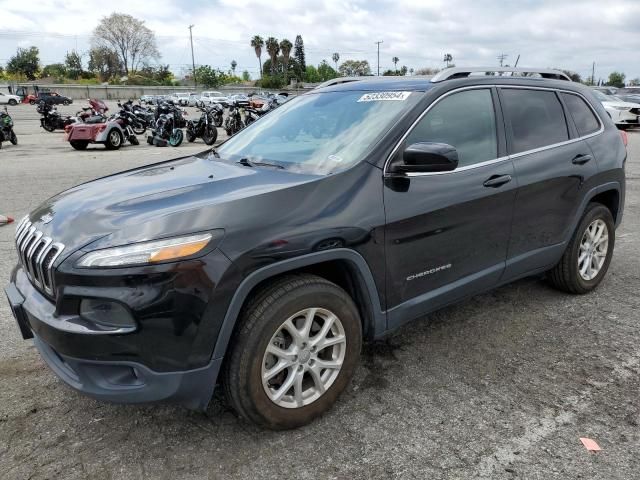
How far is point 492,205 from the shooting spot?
328 centimetres

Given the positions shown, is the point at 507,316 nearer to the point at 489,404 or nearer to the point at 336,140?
the point at 489,404

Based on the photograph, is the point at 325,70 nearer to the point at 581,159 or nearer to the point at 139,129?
the point at 139,129

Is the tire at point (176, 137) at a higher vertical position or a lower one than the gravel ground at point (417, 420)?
higher

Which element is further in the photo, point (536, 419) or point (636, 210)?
point (636, 210)

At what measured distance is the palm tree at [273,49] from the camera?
112438 millimetres

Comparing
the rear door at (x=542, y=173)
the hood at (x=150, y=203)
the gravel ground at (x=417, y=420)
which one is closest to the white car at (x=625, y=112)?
the rear door at (x=542, y=173)

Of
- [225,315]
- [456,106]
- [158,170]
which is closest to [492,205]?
[456,106]

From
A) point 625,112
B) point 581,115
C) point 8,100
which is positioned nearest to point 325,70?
point 8,100

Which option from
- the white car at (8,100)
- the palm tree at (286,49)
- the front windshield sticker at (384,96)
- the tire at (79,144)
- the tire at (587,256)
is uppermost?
the palm tree at (286,49)

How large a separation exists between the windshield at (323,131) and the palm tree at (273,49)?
380 ft

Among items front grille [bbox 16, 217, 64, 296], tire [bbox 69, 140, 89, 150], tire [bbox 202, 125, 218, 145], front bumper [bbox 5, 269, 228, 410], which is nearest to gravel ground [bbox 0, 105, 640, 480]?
front bumper [bbox 5, 269, 228, 410]

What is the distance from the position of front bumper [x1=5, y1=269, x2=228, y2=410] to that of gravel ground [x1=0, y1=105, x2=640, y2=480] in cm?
37

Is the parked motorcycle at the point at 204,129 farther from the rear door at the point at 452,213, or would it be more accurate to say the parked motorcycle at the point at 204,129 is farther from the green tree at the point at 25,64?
the green tree at the point at 25,64

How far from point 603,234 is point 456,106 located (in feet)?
6.50
